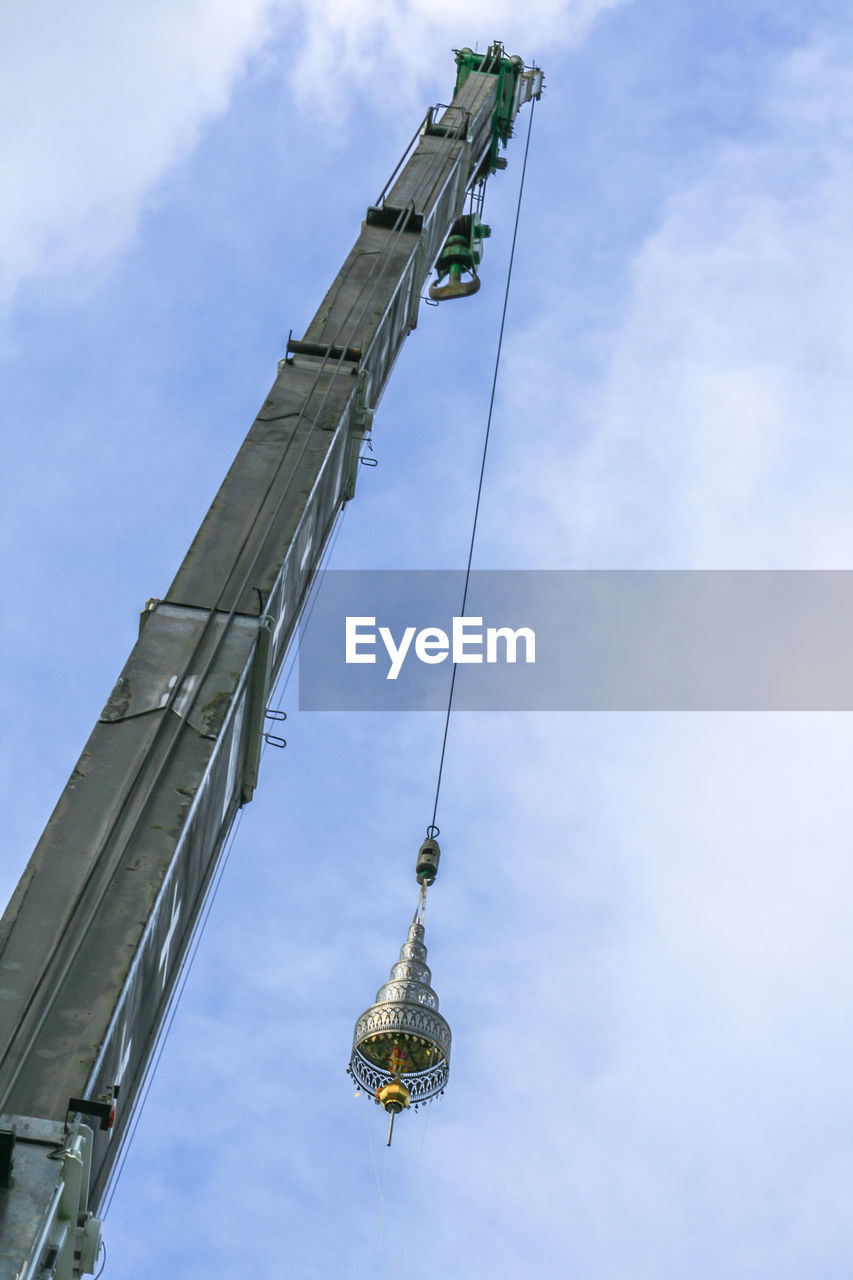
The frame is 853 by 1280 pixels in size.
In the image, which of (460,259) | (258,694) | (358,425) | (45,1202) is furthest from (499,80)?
Answer: (45,1202)

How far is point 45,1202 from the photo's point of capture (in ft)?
29.7

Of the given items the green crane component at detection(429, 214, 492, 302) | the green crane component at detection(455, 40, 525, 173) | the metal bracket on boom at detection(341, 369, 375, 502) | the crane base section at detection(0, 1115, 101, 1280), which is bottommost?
the crane base section at detection(0, 1115, 101, 1280)

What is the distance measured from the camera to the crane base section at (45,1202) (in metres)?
8.91

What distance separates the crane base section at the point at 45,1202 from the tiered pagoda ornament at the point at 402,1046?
5.46 meters

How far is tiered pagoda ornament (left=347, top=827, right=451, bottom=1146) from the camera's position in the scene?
14930 millimetres

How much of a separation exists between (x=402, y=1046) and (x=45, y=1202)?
6.23 metres

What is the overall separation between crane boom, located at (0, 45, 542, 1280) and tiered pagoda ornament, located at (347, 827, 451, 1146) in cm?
269

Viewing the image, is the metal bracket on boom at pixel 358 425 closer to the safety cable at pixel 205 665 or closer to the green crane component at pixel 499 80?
the safety cable at pixel 205 665

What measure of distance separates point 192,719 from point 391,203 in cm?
1086

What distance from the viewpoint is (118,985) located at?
34.1 ft

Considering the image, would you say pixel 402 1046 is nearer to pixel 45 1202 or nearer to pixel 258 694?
pixel 258 694

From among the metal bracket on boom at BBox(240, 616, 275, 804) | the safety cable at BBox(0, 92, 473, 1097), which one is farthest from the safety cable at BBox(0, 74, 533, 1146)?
the metal bracket on boom at BBox(240, 616, 275, 804)

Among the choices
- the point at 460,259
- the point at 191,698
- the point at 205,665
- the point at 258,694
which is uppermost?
the point at 460,259

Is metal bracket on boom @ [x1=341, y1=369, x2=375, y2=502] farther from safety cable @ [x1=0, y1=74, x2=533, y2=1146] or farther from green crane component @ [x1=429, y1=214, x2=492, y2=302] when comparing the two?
green crane component @ [x1=429, y1=214, x2=492, y2=302]
